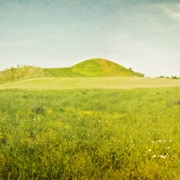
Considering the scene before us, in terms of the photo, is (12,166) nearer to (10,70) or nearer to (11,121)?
(11,121)

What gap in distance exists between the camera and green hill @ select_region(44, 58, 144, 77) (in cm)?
7975

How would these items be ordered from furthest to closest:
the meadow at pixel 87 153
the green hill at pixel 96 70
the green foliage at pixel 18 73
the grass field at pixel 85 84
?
the green hill at pixel 96 70 → the green foliage at pixel 18 73 → the grass field at pixel 85 84 → the meadow at pixel 87 153

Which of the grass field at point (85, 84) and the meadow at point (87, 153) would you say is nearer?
the meadow at point (87, 153)

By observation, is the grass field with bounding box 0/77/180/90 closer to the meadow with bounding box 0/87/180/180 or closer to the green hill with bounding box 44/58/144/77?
the meadow with bounding box 0/87/180/180

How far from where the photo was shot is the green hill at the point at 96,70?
3140 inches

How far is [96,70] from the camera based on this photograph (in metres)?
87.2

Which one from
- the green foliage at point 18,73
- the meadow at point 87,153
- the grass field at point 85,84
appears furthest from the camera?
the green foliage at point 18,73

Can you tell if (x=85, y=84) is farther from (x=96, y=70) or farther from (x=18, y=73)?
(x=96, y=70)

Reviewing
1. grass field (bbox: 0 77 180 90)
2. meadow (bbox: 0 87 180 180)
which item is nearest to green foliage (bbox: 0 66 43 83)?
grass field (bbox: 0 77 180 90)

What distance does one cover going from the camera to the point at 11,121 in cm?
848

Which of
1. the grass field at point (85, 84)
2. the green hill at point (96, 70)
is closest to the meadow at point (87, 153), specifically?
the grass field at point (85, 84)

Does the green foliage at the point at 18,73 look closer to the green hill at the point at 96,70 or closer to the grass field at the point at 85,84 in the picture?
the green hill at the point at 96,70

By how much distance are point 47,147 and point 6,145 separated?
943mm

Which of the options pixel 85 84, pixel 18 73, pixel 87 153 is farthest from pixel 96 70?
pixel 87 153
